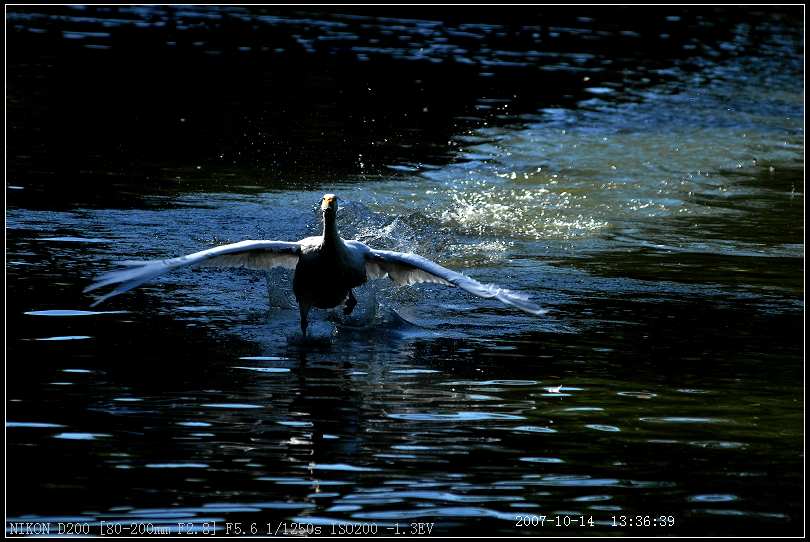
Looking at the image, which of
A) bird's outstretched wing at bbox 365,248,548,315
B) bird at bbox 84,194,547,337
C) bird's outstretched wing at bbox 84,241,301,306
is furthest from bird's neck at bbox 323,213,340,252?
bird's outstretched wing at bbox 365,248,548,315

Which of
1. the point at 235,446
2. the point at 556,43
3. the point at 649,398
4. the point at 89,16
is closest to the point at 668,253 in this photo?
the point at 649,398

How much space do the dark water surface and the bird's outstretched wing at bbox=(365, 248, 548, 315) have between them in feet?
1.17

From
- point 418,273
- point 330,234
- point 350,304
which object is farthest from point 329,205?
point 418,273

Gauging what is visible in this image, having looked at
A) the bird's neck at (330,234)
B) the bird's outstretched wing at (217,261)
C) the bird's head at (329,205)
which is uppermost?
the bird's head at (329,205)

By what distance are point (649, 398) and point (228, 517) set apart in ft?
13.7

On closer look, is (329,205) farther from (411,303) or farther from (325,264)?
(411,303)

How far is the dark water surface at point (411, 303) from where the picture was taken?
9.08 meters

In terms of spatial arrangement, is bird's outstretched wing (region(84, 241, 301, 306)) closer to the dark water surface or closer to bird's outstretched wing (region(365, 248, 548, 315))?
the dark water surface

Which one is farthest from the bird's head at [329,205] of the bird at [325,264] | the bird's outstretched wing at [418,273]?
the bird's outstretched wing at [418,273]

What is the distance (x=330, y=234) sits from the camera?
13344 millimetres

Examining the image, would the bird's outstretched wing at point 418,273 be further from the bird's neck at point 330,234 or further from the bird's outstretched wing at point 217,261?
the bird's outstretched wing at point 217,261

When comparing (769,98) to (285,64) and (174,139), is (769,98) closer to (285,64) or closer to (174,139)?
(285,64)

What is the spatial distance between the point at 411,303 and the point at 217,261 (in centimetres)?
209

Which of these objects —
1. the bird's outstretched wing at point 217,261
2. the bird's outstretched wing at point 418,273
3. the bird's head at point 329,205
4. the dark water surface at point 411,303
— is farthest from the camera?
the bird's head at point 329,205
